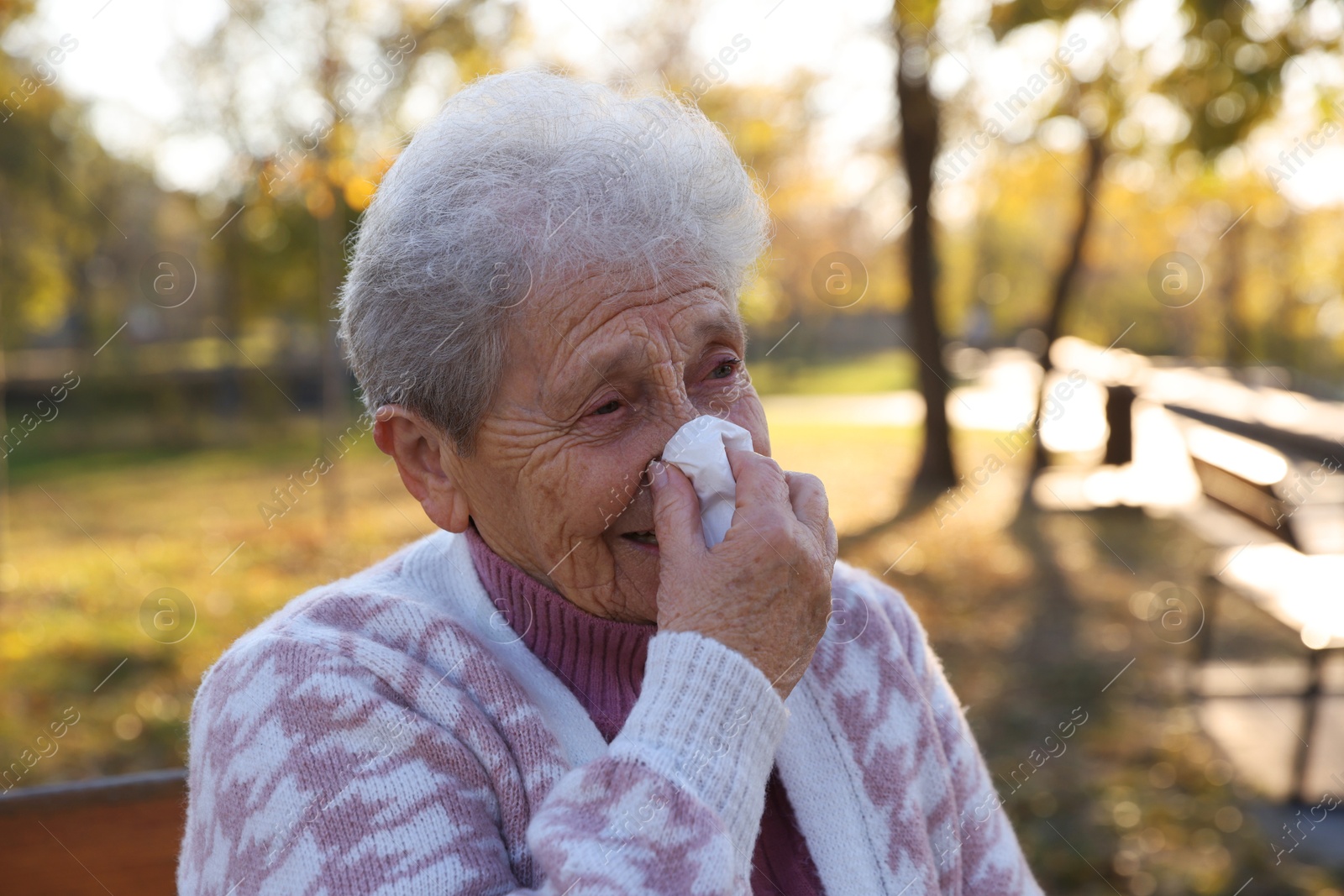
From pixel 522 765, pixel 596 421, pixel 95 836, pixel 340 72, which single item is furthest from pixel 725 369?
pixel 340 72

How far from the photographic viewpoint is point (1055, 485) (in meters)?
12.5

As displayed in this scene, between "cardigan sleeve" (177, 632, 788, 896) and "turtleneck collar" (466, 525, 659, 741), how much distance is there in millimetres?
227

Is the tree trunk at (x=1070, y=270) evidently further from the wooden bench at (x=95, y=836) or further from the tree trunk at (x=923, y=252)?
the wooden bench at (x=95, y=836)

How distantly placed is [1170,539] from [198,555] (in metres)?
9.33

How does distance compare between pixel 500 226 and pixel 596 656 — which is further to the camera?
pixel 596 656

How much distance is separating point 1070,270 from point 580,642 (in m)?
12.3

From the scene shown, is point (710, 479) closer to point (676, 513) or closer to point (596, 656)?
point (676, 513)

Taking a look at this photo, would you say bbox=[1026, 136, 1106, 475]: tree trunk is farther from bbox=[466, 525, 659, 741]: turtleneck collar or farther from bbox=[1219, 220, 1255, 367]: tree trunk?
bbox=[1219, 220, 1255, 367]: tree trunk

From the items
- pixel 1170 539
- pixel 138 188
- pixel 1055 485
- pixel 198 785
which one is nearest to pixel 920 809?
pixel 198 785

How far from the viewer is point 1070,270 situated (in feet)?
41.8

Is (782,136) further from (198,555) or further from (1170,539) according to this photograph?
(198,555)

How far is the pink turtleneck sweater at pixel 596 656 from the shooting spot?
72.4 inches

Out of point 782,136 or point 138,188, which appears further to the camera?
point 138,188

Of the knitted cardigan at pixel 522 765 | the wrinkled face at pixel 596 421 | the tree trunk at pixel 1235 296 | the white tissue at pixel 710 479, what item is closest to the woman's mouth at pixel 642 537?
the wrinkled face at pixel 596 421
